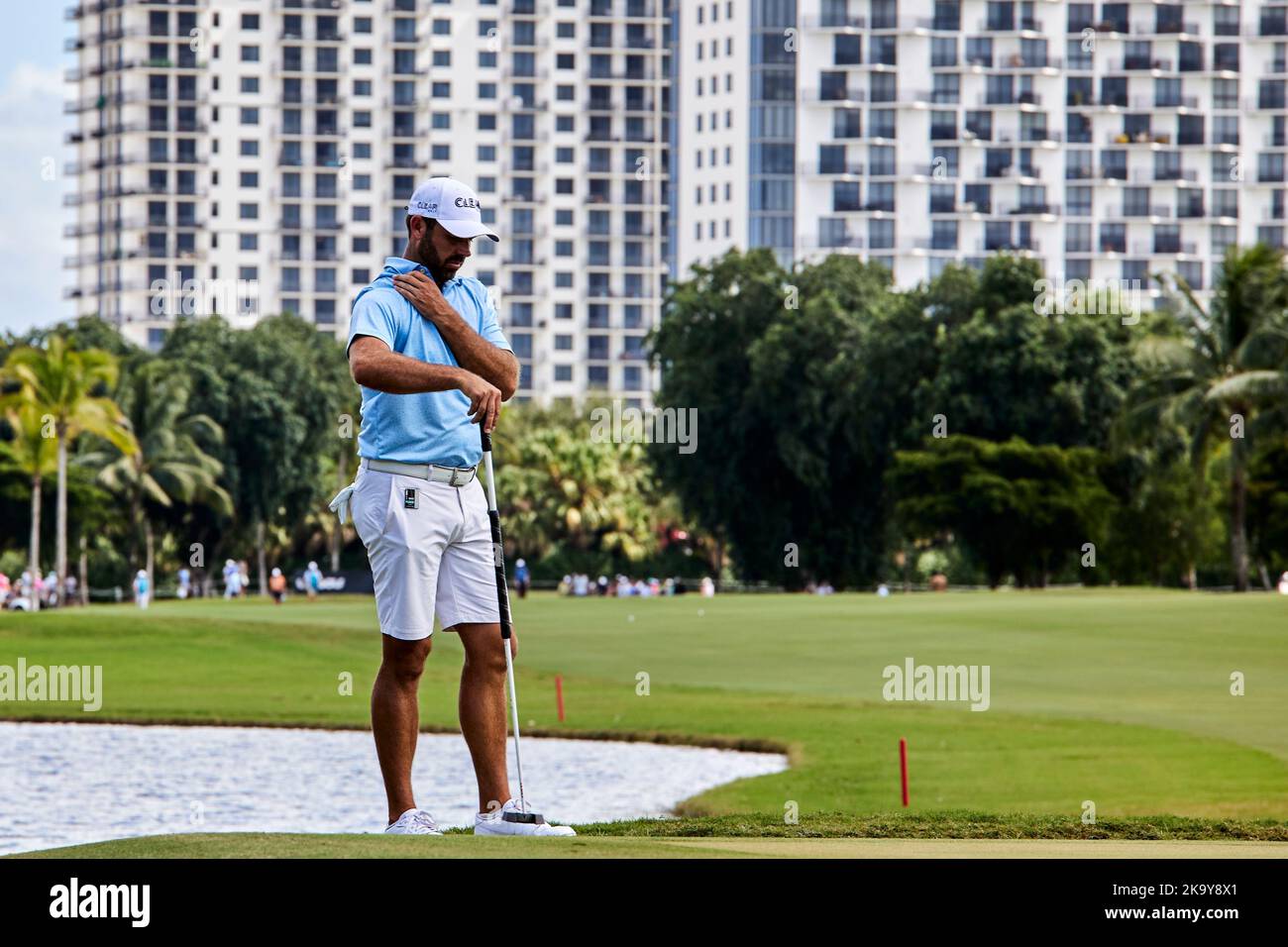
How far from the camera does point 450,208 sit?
9.67 metres

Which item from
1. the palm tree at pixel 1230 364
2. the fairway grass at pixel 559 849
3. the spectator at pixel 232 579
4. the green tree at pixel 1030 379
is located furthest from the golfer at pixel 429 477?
the spectator at pixel 232 579

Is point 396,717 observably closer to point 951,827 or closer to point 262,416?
point 951,827

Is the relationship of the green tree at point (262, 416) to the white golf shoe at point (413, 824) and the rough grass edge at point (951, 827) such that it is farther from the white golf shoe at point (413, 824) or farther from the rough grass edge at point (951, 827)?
the white golf shoe at point (413, 824)

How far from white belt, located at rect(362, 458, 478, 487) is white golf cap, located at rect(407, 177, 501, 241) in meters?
1.08

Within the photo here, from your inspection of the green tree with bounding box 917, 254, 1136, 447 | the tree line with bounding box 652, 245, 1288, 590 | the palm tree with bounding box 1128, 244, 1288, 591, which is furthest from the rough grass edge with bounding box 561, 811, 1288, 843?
the green tree with bounding box 917, 254, 1136, 447

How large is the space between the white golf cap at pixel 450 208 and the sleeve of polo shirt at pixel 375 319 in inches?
17.8

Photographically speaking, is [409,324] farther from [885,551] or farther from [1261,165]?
[1261,165]

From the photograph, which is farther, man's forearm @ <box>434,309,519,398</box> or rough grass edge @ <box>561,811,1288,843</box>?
rough grass edge @ <box>561,811,1288,843</box>

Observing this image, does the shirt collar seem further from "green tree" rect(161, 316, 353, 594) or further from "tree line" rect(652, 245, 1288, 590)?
"green tree" rect(161, 316, 353, 594)

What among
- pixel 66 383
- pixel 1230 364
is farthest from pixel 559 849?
pixel 1230 364

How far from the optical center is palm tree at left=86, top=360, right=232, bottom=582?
3735 inches

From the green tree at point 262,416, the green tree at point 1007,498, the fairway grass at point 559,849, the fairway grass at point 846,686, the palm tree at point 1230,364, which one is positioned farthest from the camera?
the green tree at point 262,416

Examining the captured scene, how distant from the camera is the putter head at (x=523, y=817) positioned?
367 inches

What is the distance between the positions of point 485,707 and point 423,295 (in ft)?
6.49
